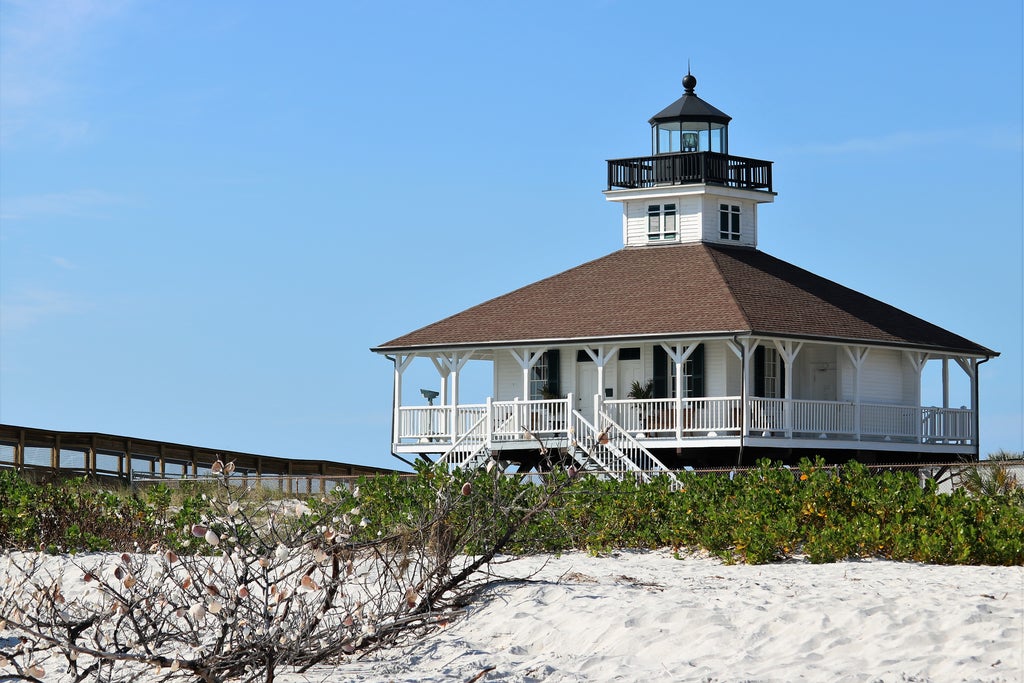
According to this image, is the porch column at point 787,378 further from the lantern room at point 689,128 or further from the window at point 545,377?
the lantern room at point 689,128

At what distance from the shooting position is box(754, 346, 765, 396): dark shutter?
33.8m

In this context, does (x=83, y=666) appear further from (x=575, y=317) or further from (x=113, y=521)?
(x=575, y=317)

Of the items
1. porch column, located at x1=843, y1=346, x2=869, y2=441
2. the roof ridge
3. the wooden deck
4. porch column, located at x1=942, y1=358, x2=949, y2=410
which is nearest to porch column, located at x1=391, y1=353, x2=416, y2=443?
the wooden deck

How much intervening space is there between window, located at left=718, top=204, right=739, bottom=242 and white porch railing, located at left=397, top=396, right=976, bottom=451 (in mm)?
6686

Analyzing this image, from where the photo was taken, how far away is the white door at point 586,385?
34.6 meters

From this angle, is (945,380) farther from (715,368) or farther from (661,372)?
(661,372)

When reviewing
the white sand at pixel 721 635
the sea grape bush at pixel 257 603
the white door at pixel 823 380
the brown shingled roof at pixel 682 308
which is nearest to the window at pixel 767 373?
the white door at pixel 823 380

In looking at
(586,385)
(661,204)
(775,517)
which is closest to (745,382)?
(586,385)

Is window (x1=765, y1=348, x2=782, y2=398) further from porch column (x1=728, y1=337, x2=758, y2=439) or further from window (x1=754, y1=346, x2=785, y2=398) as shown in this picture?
porch column (x1=728, y1=337, x2=758, y2=439)

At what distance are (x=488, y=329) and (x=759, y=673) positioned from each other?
2410cm

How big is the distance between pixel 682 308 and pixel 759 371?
2.43m

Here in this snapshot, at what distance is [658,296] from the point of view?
34.4 meters

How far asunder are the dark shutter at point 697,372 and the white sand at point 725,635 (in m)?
18.4

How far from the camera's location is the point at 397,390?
36125 mm
